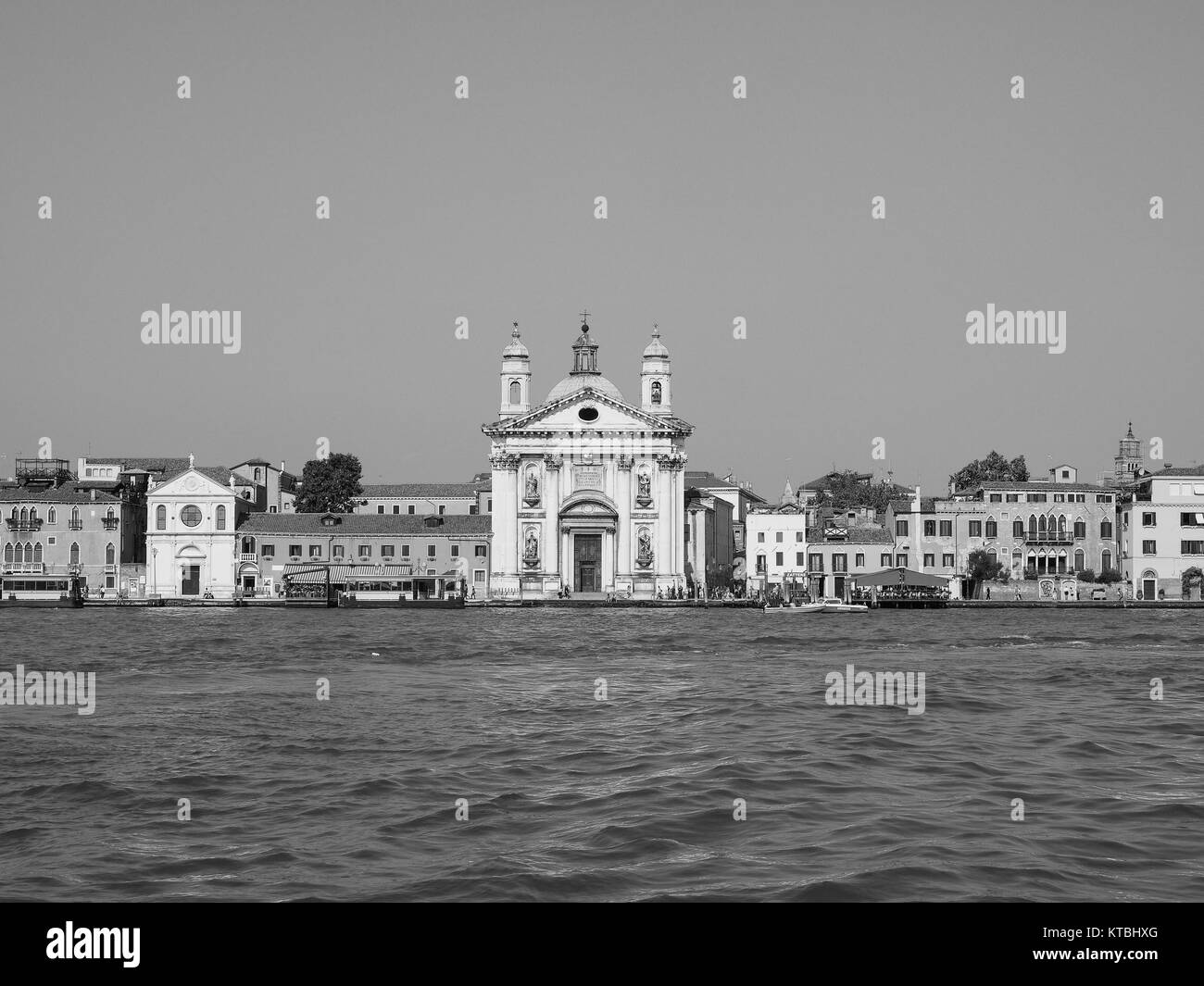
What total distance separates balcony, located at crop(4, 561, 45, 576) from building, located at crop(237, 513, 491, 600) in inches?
384

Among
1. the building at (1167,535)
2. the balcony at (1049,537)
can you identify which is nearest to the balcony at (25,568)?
the balcony at (1049,537)

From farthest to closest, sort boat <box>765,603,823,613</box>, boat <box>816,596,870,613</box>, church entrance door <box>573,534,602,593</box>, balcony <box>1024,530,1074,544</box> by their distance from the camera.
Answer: church entrance door <box>573,534,602,593</box>, balcony <box>1024,530,1074,544</box>, boat <box>816,596,870,613</box>, boat <box>765,603,823,613</box>

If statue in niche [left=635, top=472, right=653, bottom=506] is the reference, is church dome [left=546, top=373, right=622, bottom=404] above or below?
above

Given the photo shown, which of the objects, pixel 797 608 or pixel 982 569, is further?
pixel 982 569

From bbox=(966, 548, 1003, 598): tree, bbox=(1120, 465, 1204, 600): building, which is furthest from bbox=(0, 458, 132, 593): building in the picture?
bbox=(1120, 465, 1204, 600): building

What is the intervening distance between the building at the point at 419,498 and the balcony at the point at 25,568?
66.0 ft

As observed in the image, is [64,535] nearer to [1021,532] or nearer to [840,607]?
[840,607]

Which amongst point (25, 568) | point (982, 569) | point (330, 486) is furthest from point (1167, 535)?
point (25, 568)

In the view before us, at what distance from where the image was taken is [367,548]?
72562mm

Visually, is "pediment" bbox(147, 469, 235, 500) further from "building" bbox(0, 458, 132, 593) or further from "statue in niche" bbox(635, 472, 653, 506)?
"statue in niche" bbox(635, 472, 653, 506)

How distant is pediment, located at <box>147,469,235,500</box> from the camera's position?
7075cm

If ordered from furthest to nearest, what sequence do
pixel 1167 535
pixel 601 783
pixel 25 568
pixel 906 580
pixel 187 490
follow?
pixel 187 490 → pixel 25 568 → pixel 1167 535 → pixel 906 580 → pixel 601 783

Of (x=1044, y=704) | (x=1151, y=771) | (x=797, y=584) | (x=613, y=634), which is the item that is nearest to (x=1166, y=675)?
(x=1044, y=704)

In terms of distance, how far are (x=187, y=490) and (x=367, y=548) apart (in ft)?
31.1
